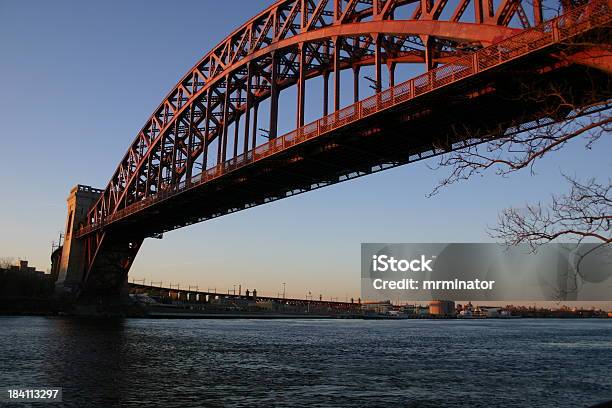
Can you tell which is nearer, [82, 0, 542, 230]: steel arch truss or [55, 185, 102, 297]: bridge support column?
[82, 0, 542, 230]: steel arch truss

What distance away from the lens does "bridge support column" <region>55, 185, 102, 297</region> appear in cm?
8938

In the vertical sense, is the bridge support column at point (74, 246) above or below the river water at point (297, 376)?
above

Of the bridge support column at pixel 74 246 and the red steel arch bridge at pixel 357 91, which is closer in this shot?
the red steel arch bridge at pixel 357 91

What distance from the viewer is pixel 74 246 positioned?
301ft

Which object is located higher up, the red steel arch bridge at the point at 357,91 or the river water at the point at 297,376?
the red steel arch bridge at the point at 357,91

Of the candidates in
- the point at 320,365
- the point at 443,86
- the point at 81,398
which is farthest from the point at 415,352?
the point at 81,398

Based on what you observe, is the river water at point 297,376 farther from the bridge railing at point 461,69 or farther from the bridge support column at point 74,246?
the bridge support column at point 74,246

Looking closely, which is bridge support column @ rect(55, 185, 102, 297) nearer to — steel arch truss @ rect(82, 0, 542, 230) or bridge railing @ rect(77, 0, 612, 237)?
steel arch truss @ rect(82, 0, 542, 230)

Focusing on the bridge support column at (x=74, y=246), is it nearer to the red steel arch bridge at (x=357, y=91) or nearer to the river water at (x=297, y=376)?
the red steel arch bridge at (x=357, y=91)

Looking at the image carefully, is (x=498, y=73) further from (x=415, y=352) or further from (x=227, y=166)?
(x=227, y=166)

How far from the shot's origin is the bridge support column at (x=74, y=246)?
89375mm

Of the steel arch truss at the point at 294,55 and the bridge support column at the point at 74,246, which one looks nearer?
the steel arch truss at the point at 294,55

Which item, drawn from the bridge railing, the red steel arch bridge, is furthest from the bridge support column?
the bridge railing

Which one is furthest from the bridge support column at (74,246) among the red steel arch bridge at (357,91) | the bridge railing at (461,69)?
the bridge railing at (461,69)
